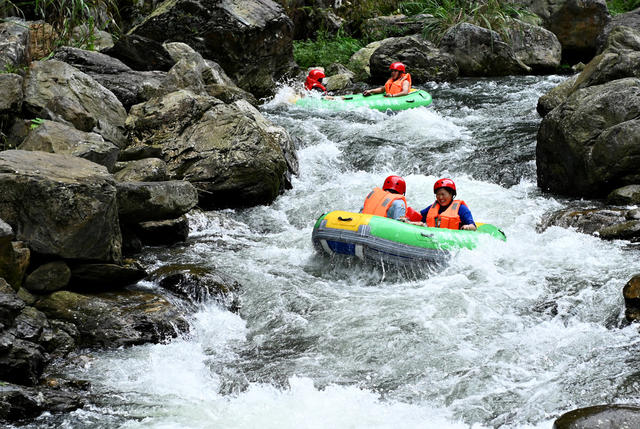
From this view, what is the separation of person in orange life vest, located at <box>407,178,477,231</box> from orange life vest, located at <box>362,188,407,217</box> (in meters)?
0.33

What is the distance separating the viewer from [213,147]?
343 inches

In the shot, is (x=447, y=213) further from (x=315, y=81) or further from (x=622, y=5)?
(x=622, y=5)

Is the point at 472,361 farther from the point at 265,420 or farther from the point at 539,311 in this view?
the point at 265,420

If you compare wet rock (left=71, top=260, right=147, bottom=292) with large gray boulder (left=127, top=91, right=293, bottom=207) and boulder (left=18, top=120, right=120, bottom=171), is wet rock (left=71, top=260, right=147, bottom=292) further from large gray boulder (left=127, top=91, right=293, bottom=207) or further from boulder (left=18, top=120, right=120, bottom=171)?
large gray boulder (left=127, top=91, right=293, bottom=207)

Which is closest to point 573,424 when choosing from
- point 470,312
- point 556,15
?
point 470,312

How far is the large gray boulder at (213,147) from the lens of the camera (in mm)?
8586

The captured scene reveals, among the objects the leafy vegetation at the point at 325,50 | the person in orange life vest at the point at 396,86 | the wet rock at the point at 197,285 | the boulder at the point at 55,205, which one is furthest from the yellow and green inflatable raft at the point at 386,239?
the leafy vegetation at the point at 325,50

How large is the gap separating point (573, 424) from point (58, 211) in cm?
390

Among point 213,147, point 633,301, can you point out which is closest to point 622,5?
point 213,147

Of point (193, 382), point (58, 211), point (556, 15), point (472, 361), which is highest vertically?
point (556, 15)

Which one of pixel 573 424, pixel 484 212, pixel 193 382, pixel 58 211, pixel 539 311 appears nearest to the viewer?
pixel 573 424

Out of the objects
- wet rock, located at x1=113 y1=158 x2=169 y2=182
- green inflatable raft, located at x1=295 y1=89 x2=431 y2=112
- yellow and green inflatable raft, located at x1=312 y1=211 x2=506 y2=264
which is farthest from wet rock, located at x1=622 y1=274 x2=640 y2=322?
green inflatable raft, located at x1=295 y1=89 x2=431 y2=112

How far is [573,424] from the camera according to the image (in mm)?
3668

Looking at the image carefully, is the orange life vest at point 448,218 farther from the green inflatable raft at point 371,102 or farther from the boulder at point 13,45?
the green inflatable raft at point 371,102
